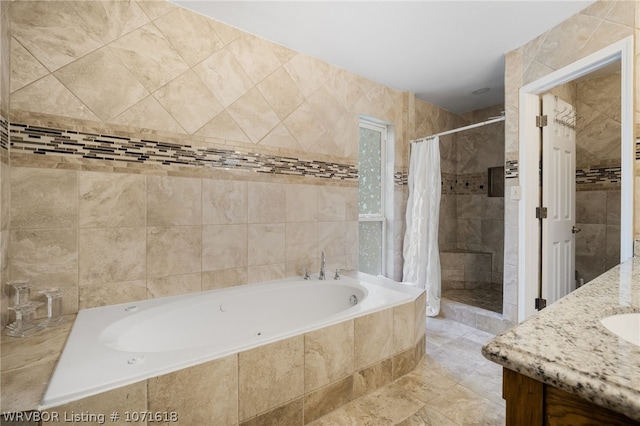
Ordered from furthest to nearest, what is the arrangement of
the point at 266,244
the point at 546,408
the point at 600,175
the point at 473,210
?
1. the point at 473,210
2. the point at 600,175
3. the point at 266,244
4. the point at 546,408

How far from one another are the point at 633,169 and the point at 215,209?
8.43 ft

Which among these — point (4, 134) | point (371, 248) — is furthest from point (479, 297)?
point (4, 134)

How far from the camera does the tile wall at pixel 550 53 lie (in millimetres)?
1743

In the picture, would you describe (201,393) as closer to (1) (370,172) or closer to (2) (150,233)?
(2) (150,233)

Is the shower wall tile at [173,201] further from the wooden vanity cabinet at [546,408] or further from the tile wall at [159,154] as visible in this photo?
the wooden vanity cabinet at [546,408]

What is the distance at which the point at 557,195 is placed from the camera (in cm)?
236

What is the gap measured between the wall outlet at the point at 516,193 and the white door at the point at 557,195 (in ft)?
0.60

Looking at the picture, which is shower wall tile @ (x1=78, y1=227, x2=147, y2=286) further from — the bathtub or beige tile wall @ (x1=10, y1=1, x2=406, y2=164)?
beige tile wall @ (x1=10, y1=1, x2=406, y2=164)

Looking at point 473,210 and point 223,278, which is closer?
point 223,278

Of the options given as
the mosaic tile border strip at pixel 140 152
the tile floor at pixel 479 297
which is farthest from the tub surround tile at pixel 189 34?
the tile floor at pixel 479 297

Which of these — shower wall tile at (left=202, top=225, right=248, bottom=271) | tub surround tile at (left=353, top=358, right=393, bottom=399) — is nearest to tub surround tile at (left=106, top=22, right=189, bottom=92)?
shower wall tile at (left=202, top=225, right=248, bottom=271)

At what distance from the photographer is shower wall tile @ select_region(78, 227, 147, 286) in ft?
5.44

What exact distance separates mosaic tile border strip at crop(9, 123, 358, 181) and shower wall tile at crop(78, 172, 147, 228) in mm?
122

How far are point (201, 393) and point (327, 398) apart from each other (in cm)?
69
